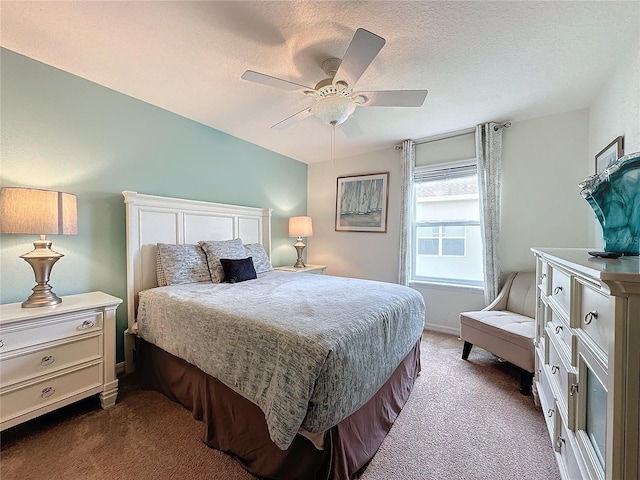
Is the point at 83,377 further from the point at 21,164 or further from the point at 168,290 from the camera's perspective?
the point at 21,164

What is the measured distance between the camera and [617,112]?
6.49 feet

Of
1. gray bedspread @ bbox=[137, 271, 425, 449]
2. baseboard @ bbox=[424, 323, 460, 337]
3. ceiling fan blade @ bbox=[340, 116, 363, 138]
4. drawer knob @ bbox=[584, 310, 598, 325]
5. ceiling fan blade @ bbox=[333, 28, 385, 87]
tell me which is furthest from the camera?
baseboard @ bbox=[424, 323, 460, 337]

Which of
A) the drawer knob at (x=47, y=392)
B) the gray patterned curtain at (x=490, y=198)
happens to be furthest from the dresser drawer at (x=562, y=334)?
the drawer knob at (x=47, y=392)

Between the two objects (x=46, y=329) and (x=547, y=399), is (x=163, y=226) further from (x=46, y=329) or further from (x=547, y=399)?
(x=547, y=399)

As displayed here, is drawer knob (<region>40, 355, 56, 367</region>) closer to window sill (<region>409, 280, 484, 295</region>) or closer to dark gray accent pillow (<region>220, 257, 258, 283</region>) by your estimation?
dark gray accent pillow (<region>220, 257, 258, 283</region>)

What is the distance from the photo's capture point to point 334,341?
1.22 metres

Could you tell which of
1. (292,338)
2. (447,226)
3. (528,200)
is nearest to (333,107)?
(292,338)

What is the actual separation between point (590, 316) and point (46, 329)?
278 centimetres

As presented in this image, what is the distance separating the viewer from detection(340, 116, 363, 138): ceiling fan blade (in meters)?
2.93

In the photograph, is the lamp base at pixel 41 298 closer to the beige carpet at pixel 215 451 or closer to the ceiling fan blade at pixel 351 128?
the beige carpet at pixel 215 451

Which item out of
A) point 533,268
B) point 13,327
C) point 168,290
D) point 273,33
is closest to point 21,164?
point 13,327

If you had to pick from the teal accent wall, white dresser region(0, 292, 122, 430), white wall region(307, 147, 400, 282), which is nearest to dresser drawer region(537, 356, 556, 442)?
white wall region(307, 147, 400, 282)

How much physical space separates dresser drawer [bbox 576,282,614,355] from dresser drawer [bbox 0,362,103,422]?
2728mm

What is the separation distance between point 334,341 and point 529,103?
2.97m
